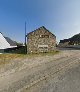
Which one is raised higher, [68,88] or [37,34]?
[37,34]

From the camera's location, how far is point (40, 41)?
130ft

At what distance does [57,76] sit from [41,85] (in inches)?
127

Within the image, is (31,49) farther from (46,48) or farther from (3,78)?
(3,78)

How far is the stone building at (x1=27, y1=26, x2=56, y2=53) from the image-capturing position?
3884cm

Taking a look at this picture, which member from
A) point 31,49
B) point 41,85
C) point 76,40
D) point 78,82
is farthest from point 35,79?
point 76,40

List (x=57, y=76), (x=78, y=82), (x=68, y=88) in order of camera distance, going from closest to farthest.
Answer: (x=68, y=88), (x=78, y=82), (x=57, y=76)

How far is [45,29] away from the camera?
131 feet

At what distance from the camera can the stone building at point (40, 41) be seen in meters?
38.8

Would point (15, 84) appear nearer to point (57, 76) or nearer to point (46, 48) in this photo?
point (57, 76)

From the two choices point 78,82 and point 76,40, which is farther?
point 76,40

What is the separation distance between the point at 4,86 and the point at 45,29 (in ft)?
95.8

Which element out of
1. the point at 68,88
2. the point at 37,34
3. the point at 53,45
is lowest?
the point at 68,88

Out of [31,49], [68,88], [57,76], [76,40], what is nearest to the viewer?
[68,88]

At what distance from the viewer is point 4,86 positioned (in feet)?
38.7
